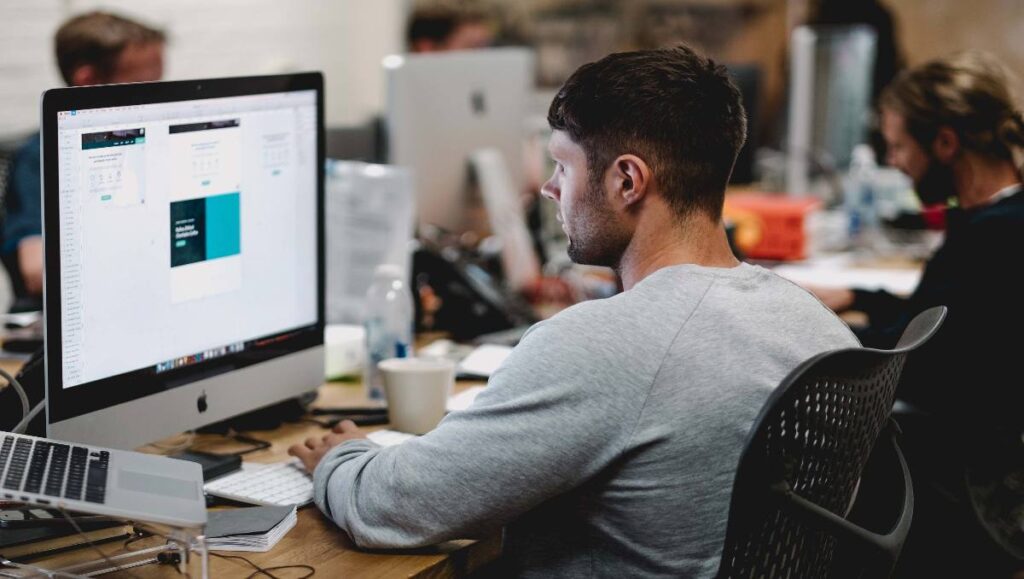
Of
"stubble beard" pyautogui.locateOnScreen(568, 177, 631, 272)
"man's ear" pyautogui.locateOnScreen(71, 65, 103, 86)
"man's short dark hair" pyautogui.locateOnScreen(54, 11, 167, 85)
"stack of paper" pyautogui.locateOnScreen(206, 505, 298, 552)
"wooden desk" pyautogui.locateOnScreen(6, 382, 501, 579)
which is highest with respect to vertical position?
"man's short dark hair" pyautogui.locateOnScreen(54, 11, 167, 85)

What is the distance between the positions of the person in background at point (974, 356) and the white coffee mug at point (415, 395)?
2.42 feet

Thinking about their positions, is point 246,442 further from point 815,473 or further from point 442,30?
point 442,30

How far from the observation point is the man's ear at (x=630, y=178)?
138 centimetres

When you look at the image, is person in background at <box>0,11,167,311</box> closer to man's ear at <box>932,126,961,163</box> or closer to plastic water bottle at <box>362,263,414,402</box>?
plastic water bottle at <box>362,263,414,402</box>

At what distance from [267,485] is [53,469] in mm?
397

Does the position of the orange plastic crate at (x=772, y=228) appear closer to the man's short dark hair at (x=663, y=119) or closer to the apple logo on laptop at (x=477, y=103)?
the apple logo on laptop at (x=477, y=103)

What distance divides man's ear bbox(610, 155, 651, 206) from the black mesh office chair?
0.33 m

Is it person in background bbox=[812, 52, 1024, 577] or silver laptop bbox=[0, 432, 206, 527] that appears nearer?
silver laptop bbox=[0, 432, 206, 527]

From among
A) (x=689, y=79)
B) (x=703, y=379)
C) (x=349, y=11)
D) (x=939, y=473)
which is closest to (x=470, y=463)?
(x=703, y=379)

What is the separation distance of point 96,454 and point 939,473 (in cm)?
156


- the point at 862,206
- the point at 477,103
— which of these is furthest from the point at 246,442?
the point at 862,206

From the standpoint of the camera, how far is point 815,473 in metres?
1.22

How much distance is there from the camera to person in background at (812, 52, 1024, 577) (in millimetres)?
2152

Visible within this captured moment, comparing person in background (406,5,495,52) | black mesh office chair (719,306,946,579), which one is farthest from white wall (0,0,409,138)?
black mesh office chair (719,306,946,579)
